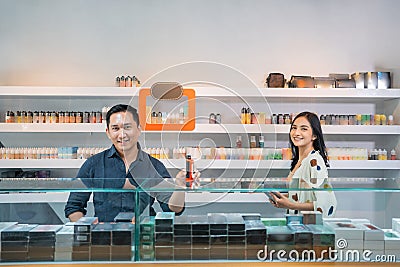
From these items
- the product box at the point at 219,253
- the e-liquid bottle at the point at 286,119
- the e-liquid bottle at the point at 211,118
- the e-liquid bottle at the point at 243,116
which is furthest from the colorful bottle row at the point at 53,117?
the product box at the point at 219,253

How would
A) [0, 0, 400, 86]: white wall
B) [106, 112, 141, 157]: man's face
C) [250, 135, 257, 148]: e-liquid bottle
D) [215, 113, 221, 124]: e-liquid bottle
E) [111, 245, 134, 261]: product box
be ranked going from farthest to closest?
[0, 0, 400, 86]: white wall
[250, 135, 257, 148]: e-liquid bottle
[215, 113, 221, 124]: e-liquid bottle
[106, 112, 141, 157]: man's face
[111, 245, 134, 261]: product box

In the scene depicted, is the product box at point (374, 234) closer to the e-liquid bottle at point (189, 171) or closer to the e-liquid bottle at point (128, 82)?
the e-liquid bottle at point (189, 171)

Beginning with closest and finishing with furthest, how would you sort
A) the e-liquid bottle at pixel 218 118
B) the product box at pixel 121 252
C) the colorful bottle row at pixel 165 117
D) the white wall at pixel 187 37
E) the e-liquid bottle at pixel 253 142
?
the product box at pixel 121 252 < the colorful bottle row at pixel 165 117 < the e-liquid bottle at pixel 218 118 < the e-liquid bottle at pixel 253 142 < the white wall at pixel 187 37

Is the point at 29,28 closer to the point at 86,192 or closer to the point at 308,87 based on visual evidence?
the point at 308,87

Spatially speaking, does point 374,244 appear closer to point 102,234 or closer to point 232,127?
point 102,234

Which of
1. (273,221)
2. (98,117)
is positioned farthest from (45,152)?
(273,221)

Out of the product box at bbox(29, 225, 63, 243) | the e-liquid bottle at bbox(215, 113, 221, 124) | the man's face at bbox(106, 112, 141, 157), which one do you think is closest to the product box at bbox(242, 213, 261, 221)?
the product box at bbox(29, 225, 63, 243)

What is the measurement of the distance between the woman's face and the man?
99 centimetres

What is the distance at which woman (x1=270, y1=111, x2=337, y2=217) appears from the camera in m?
1.54

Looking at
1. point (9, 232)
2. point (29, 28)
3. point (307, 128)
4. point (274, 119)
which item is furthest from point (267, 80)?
point (9, 232)

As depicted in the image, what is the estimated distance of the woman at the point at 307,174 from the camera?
1.54 meters

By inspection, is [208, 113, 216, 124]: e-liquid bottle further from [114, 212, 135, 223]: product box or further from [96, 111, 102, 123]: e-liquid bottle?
[114, 212, 135, 223]: product box

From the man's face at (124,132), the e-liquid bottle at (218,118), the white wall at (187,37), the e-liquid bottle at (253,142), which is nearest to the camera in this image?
the man's face at (124,132)
